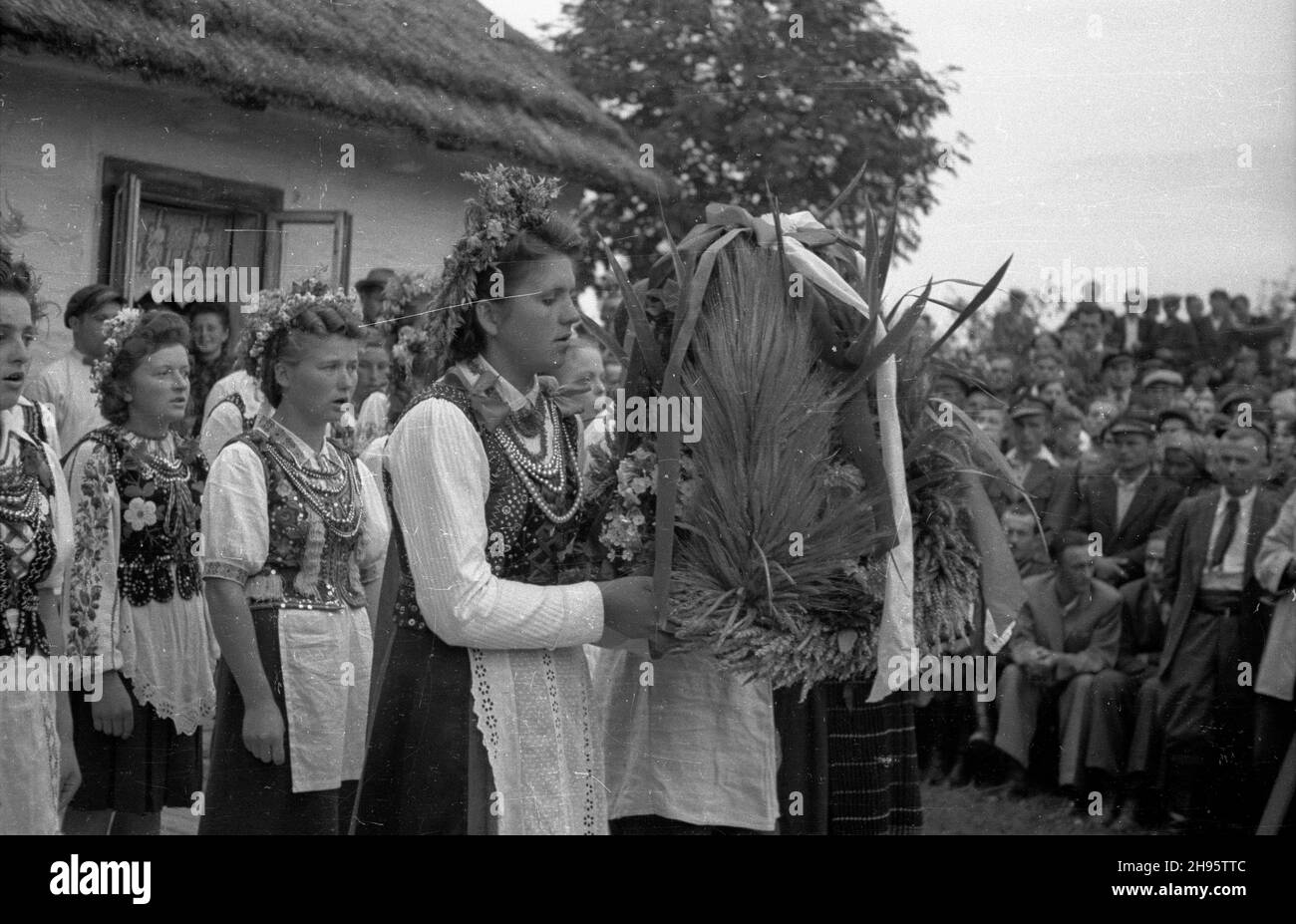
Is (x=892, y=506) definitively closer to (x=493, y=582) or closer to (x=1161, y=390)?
(x=493, y=582)

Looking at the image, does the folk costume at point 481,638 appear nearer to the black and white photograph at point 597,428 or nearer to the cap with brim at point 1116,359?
the black and white photograph at point 597,428

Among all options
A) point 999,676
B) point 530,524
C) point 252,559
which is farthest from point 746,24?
point 999,676

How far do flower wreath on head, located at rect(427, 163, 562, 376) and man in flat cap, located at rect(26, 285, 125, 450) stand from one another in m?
1.16

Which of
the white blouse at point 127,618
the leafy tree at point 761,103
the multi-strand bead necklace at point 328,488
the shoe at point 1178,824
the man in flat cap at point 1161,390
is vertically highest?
the leafy tree at point 761,103

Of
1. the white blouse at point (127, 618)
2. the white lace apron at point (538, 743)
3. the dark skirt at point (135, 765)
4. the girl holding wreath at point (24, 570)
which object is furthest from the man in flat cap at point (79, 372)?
the white lace apron at point (538, 743)

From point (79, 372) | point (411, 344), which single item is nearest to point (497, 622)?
point (411, 344)

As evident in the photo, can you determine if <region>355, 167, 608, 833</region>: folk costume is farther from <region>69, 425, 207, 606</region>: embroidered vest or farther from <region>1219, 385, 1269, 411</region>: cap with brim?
<region>1219, 385, 1269, 411</region>: cap with brim

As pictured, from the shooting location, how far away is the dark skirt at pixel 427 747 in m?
2.60

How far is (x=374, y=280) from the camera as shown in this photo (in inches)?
138

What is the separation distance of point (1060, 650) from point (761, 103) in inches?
90.9

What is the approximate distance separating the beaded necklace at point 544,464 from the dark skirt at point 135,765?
4.88 ft

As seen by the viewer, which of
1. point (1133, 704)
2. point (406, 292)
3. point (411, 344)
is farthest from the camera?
point (1133, 704)

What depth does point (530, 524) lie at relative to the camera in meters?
2.69
